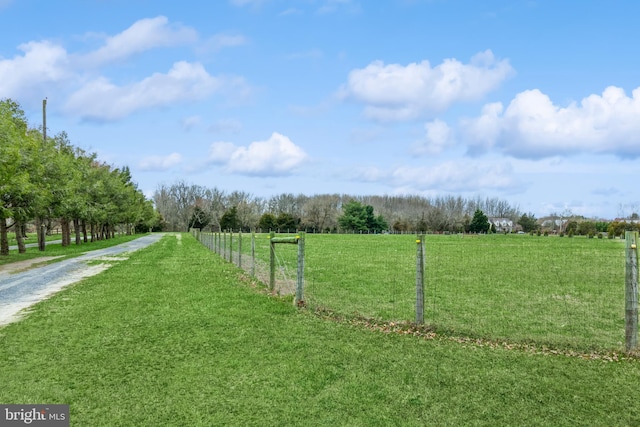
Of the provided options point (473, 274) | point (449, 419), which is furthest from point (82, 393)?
point (473, 274)

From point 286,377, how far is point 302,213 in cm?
12238

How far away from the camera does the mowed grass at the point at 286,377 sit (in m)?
4.31

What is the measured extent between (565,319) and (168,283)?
32.1ft

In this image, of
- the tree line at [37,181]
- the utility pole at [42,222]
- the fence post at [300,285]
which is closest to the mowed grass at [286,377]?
the fence post at [300,285]

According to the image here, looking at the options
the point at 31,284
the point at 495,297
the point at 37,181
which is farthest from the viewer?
the point at 37,181

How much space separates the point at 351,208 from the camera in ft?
365

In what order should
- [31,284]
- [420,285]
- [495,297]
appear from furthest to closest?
[31,284], [495,297], [420,285]

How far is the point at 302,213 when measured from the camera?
128 metres

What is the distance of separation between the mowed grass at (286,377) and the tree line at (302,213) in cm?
9649

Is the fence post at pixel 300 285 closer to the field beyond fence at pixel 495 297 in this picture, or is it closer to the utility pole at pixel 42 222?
the field beyond fence at pixel 495 297

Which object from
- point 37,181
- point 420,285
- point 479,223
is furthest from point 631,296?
point 479,223

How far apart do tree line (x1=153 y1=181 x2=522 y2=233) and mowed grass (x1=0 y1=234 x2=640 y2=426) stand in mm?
96488

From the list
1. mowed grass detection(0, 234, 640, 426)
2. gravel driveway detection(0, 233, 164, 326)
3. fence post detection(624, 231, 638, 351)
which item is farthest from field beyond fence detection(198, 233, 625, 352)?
gravel driveway detection(0, 233, 164, 326)

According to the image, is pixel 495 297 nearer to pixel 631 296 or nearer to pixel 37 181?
pixel 631 296
